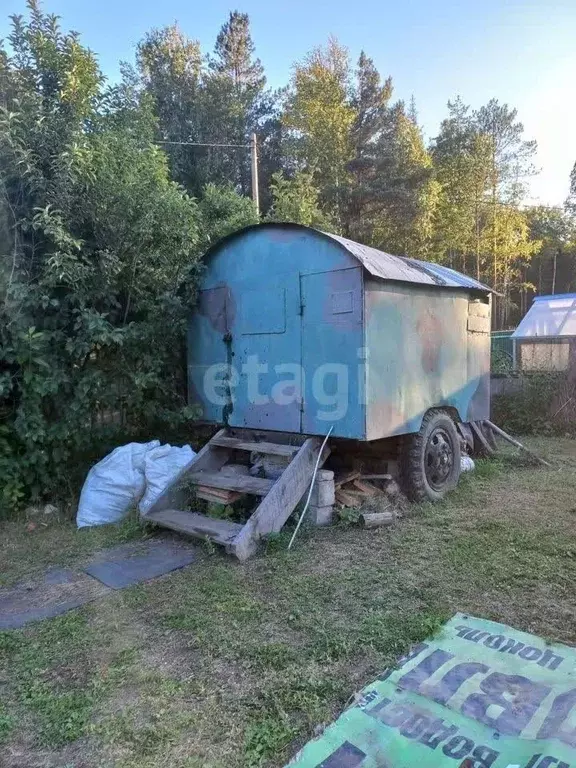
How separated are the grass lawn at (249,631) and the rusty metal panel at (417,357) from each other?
1006 millimetres

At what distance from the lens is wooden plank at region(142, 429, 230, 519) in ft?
14.5

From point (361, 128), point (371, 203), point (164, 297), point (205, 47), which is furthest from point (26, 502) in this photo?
point (205, 47)

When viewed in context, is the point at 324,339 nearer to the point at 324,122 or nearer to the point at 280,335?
the point at 280,335

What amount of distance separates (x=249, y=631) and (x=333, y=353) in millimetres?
2370

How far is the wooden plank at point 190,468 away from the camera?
174 inches

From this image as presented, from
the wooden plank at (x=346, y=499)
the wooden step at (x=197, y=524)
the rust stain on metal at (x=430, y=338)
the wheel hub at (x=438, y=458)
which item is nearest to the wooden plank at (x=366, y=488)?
the wooden plank at (x=346, y=499)

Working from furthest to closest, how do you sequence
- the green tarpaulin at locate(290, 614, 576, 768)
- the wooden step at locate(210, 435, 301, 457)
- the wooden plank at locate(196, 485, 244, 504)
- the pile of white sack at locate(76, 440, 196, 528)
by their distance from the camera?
the pile of white sack at locate(76, 440, 196, 528)
the wooden step at locate(210, 435, 301, 457)
the wooden plank at locate(196, 485, 244, 504)
the green tarpaulin at locate(290, 614, 576, 768)

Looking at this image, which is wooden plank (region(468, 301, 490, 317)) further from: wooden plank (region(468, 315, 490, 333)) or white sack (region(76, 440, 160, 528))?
white sack (region(76, 440, 160, 528))

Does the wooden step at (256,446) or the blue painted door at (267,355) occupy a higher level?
the blue painted door at (267,355)

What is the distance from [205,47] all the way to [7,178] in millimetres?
22529

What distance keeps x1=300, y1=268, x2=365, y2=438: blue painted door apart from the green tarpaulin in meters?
2.07

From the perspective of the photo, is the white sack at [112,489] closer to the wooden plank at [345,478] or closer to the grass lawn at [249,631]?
the grass lawn at [249,631]

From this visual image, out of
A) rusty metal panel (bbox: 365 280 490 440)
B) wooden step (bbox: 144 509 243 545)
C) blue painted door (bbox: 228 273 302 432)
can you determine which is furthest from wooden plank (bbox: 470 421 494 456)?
wooden step (bbox: 144 509 243 545)

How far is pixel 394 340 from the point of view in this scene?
455 centimetres
